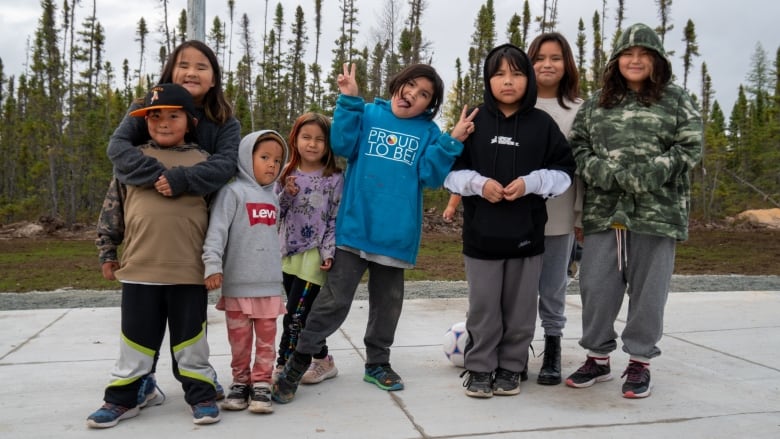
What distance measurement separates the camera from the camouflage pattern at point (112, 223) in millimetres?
2945

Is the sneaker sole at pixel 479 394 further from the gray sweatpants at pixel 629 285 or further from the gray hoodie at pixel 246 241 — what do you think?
the gray hoodie at pixel 246 241

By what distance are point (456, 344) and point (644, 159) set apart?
1519 millimetres

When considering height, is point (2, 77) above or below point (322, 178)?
above

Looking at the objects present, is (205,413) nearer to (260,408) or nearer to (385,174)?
(260,408)

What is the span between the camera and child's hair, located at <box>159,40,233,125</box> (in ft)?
10.3

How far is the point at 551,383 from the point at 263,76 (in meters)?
35.8

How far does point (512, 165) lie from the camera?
3230mm

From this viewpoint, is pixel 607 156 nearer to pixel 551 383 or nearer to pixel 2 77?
pixel 551 383

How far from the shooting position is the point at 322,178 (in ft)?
11.4

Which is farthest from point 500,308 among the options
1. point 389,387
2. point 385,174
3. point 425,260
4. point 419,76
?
point 425,260

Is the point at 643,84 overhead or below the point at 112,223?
overhead

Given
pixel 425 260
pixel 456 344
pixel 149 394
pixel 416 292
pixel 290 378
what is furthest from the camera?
pixel 425 260

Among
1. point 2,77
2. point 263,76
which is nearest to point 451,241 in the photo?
point 263,76

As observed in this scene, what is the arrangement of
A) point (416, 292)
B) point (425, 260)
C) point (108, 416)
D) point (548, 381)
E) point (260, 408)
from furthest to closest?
point (425, 260), point (416, 292), point (548, 381), point (260, 408), point (108, 416)
